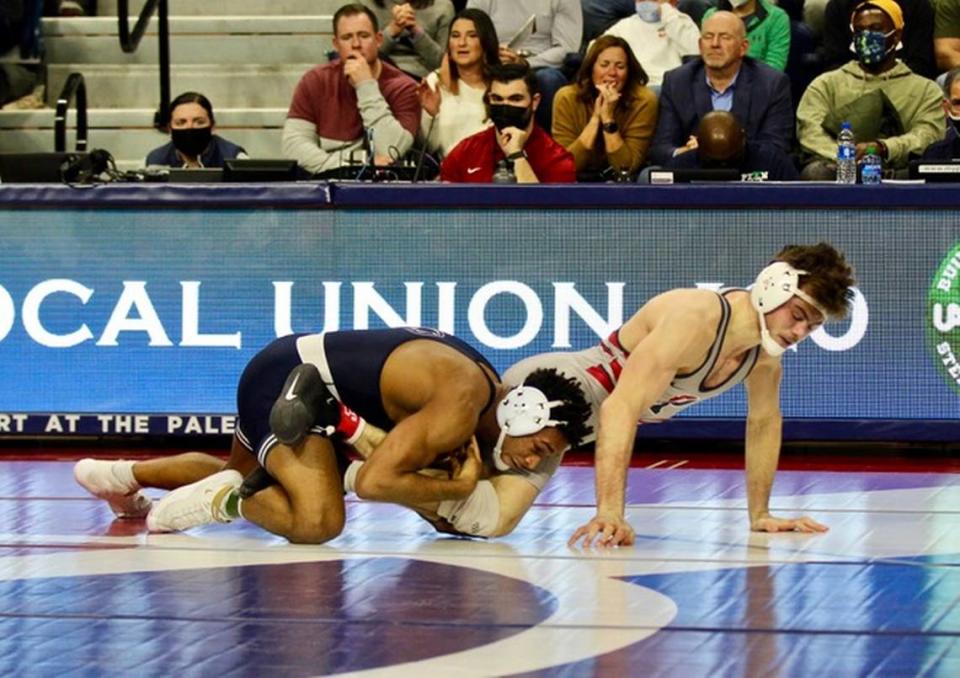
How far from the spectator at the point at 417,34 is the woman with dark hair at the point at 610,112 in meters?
1.58

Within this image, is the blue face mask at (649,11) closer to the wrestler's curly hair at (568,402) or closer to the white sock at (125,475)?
the white sock at (125,475)

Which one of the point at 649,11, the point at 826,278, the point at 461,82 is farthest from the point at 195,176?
the point at 826,278

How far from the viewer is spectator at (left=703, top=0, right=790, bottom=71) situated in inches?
453

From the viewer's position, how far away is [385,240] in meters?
9.34

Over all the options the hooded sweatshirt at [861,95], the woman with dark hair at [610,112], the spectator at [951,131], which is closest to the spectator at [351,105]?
the woman with dark hair at [610,112]

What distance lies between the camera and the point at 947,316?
9.12 m

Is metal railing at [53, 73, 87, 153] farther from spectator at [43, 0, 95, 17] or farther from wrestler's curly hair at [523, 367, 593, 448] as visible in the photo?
wrestler's curly hair at [523, 367, 593, 448]

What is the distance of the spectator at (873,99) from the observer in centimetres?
1038

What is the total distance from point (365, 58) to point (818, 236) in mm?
2831

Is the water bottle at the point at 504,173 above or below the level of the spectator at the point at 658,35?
below

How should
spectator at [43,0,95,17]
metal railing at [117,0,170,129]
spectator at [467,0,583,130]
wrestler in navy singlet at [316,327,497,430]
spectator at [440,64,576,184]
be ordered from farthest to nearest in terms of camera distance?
spectator at [43,0,95,17]
metal railing at [117,0,170,129]
spectator at [467,0,583,130]
spectator at [440,64,576,184]
wrestler in navy singlet at [316,327,497,430]

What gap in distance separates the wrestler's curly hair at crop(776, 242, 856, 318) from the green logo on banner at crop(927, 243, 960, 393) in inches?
112

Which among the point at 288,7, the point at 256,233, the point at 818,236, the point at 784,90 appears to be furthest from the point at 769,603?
the point at 288,7

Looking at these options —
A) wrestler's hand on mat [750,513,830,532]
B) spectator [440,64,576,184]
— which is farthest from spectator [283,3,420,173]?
wrestler's hand on mat [750,513,830,532]
